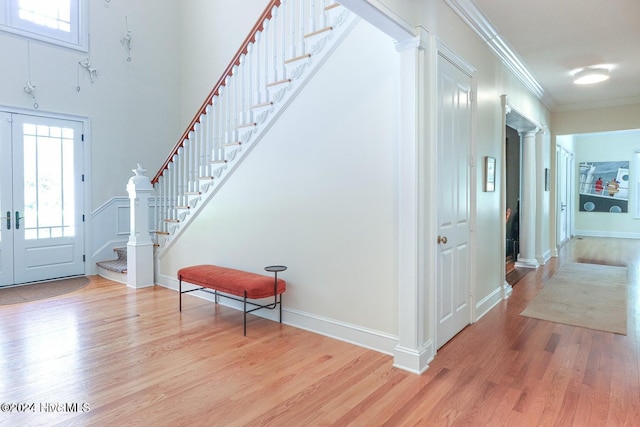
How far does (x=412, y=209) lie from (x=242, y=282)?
1712mm

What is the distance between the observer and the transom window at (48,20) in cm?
522

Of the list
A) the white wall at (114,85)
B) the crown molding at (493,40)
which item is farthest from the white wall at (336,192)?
the white wall at (114,85)

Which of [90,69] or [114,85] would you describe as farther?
[114,85]

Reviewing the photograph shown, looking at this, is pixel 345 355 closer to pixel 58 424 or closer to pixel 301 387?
pixel 301 387

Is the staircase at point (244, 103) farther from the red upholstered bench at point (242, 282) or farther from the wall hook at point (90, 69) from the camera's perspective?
the wall hook at point (90, 69)

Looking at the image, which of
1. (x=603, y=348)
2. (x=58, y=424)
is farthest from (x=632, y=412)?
(x=58, y=424)

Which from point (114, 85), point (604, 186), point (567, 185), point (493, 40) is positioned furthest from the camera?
point (604, 186)

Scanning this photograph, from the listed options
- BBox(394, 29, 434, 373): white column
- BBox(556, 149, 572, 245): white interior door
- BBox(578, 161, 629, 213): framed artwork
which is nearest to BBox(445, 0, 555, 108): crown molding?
BBox(394, 29, 434, 373): white column

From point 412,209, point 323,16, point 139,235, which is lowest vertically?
point 139,235

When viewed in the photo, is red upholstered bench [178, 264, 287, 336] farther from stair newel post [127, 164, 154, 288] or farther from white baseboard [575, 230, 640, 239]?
white baseboard [575, 230, 640, 239]

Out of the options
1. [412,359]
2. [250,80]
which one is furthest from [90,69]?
[412,359]

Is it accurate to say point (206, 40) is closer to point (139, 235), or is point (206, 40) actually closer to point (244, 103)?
Answer: point (244, 103)

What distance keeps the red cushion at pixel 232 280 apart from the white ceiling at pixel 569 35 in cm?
308

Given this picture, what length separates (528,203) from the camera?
650cm
